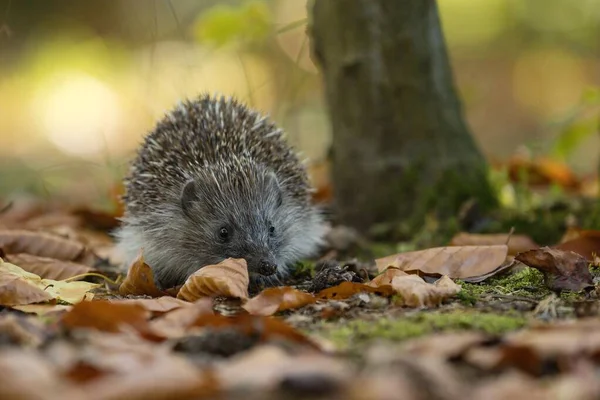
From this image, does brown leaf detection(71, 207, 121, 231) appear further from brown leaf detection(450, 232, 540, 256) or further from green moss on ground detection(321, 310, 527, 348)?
green moss on ground detection(321, 310, 527, 348)

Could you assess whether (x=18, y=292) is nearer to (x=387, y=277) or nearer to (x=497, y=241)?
(x=387, y=277)

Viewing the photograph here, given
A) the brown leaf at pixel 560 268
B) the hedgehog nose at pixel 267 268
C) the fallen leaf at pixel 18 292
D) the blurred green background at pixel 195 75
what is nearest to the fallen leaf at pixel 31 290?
the fallen leaf at pixel 18 292

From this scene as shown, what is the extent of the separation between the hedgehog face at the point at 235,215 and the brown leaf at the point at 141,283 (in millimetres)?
668

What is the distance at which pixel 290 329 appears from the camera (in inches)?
110

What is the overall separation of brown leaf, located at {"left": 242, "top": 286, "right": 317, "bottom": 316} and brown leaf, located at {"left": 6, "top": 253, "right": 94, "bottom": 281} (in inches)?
63.2

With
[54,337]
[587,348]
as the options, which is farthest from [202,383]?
[587,348]

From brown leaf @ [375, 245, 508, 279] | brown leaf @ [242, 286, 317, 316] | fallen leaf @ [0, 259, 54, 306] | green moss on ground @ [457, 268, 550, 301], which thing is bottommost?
green moss on ground @ [457, 268, 550, 301]

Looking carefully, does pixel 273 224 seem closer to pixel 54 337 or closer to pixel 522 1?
pixel 54 337

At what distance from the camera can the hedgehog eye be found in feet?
16.0

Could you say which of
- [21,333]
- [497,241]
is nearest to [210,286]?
[21,333]

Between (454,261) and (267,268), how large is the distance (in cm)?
107

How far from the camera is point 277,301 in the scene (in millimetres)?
3488

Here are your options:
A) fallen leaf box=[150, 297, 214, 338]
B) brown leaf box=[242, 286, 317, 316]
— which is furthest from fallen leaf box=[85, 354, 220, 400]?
brown leaf box=[242, 286, 317, 316]

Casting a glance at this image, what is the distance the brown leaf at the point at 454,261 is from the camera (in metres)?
4.14
